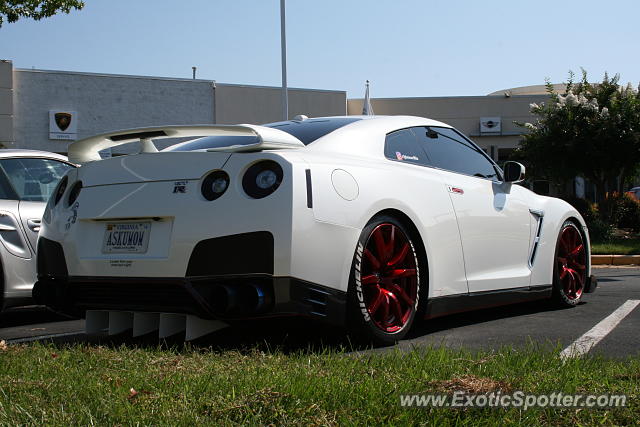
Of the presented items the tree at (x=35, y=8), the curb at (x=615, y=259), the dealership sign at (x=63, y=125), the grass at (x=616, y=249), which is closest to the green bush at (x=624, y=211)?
the grass at (x=616, y=249)

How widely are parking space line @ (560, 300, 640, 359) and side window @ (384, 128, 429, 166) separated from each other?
1.43m

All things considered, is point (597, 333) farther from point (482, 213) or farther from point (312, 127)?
point (312, 127)

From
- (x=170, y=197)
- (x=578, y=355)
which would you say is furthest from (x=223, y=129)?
(x=578, y=355)

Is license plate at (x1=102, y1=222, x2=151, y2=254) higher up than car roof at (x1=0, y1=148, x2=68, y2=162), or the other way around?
car roof at (x1=0, y1=148, x2=68, y2=162)

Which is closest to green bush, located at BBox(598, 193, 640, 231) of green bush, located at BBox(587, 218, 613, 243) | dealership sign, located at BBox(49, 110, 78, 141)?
green bush, located at BBox(587, 218, 613, 243)

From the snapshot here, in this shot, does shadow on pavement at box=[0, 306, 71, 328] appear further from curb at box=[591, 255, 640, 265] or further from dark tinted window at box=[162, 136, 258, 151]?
curb at box=[591, 255, 640, 265]

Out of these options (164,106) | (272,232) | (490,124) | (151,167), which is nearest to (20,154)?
(151,167)

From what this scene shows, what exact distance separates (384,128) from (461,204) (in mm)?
688

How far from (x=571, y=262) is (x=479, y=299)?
5.56ft

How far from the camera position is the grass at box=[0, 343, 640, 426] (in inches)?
105

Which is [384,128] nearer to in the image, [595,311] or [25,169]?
[595,311]

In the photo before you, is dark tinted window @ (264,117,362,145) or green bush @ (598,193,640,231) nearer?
dark tinted window @ (264,117,362,145)

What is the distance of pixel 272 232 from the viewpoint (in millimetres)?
3912

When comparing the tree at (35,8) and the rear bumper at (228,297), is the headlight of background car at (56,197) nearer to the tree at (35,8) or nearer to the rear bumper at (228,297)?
the rear bumper at (228,297)
